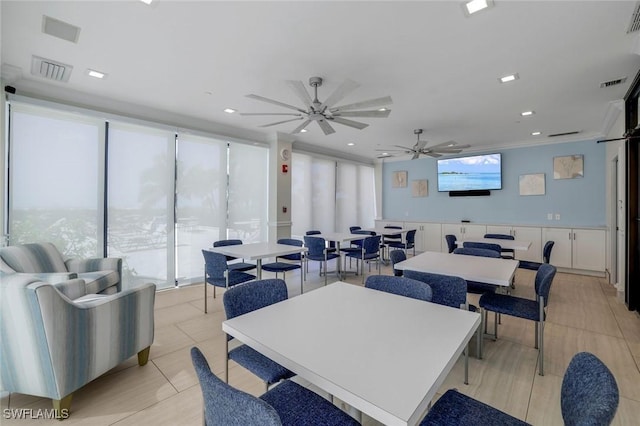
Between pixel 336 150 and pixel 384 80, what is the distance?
410 cm

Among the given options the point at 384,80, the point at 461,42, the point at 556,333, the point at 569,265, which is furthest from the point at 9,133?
the point at 569,265

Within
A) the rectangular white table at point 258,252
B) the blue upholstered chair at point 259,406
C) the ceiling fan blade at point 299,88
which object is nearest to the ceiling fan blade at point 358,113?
the ceiling fan blade at point 299,88

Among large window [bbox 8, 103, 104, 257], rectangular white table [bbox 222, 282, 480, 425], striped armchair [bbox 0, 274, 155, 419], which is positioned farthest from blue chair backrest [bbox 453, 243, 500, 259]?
large window [bbox 8, 103, 104, 257]

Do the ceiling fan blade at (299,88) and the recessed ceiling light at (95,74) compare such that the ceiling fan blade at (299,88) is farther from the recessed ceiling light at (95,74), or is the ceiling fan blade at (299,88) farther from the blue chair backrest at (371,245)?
the blue chair backrest at (371,245)

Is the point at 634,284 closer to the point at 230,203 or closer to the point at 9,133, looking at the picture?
the point at 230,203

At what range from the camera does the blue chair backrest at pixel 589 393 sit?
0.78 m

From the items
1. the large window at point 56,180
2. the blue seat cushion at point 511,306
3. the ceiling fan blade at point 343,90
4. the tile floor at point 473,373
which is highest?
the ceiling fan blade at point 343,90

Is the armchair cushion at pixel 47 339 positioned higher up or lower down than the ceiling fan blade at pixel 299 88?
lower down

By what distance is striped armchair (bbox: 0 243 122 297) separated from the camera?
2.72 m

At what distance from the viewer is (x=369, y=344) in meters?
1.21

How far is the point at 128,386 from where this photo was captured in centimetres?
214

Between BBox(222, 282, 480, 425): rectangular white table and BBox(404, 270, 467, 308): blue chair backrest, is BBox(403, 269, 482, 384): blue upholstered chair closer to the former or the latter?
BBox(404, 270, 467, 308): blue chair backrest

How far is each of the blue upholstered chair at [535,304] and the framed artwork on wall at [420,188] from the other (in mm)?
5522

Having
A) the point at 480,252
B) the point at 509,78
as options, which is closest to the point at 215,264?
the point at 480,252
